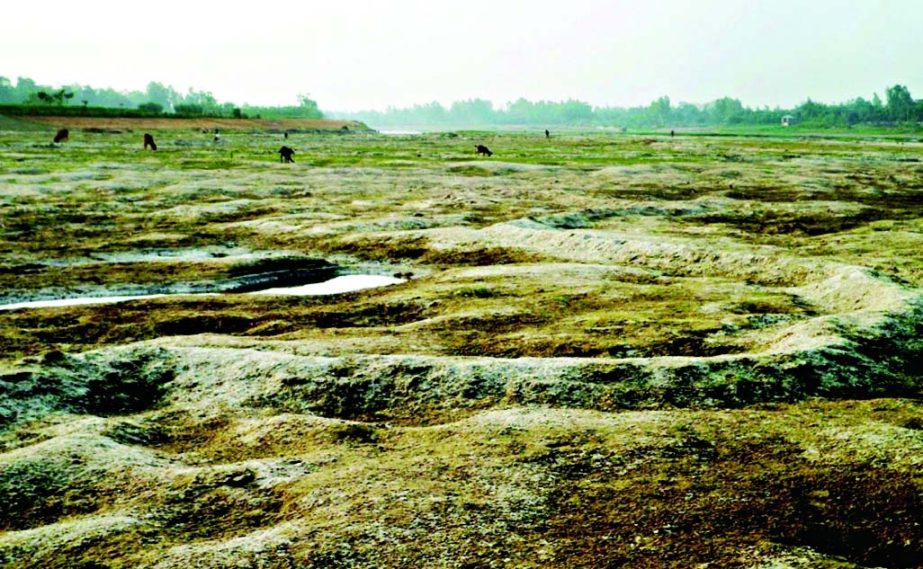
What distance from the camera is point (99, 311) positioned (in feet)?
64.0

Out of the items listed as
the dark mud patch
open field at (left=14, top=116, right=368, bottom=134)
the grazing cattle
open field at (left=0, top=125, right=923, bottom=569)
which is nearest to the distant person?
the grazing cattle

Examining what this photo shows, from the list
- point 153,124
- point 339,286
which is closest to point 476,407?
point 339,286

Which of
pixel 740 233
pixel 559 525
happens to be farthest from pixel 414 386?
pixel 740 233

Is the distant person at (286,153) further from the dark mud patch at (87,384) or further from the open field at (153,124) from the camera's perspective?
the open field at (153,124)

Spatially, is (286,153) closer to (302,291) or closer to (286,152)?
(286,152)

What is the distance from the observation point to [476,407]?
12805mm

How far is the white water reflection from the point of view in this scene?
69.3ft

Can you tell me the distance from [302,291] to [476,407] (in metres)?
12.1

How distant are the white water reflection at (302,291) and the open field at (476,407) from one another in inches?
25.9

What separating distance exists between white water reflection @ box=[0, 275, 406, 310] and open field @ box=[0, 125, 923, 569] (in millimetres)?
657

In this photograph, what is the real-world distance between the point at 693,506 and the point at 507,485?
7.21ft

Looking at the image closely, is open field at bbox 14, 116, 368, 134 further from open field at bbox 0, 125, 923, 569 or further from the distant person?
open field at bbox 0, 125, 923, 569

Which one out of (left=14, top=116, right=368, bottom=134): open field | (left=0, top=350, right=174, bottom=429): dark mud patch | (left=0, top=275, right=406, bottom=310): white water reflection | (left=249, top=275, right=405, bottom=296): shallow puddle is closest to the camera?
(left=0, top=350, right=174, bottom=429): dark mud patch

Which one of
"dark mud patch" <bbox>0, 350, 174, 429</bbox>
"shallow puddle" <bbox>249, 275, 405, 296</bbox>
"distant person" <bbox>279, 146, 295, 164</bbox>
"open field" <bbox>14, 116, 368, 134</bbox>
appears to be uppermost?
"open field" <bbox>14, 116, 368, 134</bbox>
